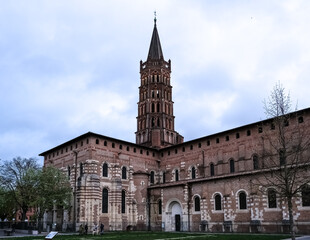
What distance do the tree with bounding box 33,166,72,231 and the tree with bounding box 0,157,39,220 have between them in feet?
3.21

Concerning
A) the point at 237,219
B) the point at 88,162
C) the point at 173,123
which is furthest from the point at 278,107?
the point at 173,123

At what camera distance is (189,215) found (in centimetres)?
4494

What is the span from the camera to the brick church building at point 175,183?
38750 millimetres

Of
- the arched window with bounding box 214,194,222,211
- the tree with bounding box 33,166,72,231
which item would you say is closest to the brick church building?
the arched window with bounding box 214,194,222,211

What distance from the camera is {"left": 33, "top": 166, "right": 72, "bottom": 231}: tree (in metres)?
41.4

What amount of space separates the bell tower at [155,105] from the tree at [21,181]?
77.1 ft

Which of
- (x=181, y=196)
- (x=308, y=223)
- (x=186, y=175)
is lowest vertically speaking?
(x=308, y=223)

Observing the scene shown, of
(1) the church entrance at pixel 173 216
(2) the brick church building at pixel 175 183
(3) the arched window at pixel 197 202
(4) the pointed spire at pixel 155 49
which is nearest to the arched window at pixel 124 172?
(2) the brick church building at pixel 175 183

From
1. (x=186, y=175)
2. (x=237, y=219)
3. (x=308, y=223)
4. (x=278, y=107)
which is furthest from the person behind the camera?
(x=186, y=175)

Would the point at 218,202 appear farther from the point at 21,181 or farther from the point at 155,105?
the point at 155,105

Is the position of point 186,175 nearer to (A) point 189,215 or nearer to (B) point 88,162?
(A) point 189,215

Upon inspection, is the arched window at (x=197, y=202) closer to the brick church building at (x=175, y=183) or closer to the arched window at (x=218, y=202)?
the brick church building at (x=175, y=183)

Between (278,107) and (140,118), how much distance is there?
47042 mm

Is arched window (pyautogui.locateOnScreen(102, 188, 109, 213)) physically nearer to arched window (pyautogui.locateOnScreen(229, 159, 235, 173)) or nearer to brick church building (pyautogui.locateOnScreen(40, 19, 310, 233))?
brick church building (pyautogui.locateOnScreen(40, 19, 310, 233))
